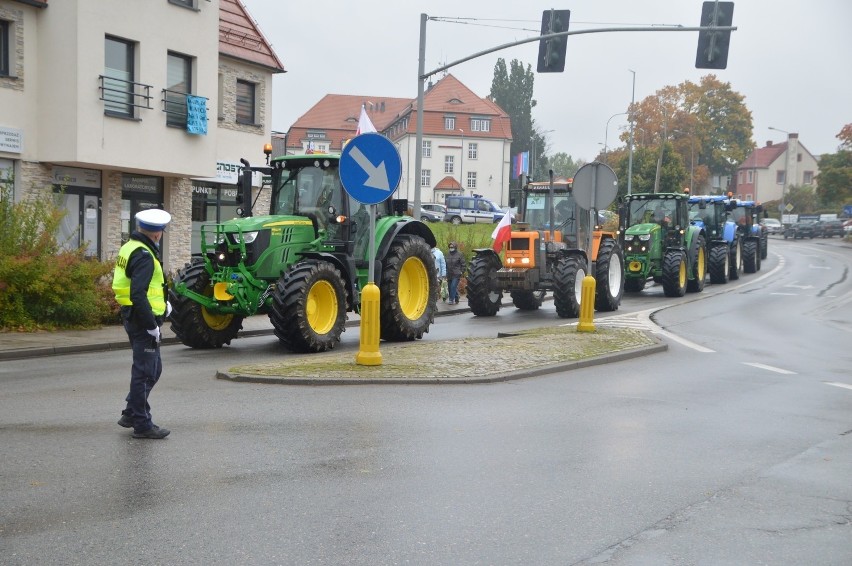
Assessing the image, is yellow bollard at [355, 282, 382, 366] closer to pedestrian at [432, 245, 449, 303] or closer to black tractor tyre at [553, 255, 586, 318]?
black tractor tyre at [553, 255, 586, 318]

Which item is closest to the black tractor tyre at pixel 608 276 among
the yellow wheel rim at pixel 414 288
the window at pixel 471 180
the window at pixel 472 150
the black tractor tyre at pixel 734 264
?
the yellow wheel rim at pixel 414 288

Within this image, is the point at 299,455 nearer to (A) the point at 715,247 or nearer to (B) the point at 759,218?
(A) the point at 715,247

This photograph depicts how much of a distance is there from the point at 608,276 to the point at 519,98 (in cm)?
9507

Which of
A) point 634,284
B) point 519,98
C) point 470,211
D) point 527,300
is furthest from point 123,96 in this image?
point 519,98

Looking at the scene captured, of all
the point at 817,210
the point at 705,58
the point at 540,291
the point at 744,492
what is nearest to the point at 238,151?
the point at 540,291

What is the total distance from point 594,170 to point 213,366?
698 centimetres

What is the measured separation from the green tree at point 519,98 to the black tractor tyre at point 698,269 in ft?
279

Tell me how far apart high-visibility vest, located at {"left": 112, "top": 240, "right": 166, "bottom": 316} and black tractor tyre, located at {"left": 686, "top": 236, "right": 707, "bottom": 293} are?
22.8m

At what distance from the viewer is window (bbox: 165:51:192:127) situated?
2570 centimetres

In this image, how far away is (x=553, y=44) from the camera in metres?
22.3

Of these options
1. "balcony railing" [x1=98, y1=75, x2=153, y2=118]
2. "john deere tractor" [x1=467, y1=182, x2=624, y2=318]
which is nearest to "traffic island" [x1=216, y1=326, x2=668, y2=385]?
"john deere tractor" [x1=467, y1=182, x2=624, y2=318]

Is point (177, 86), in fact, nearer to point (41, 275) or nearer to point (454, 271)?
point (454, 271)

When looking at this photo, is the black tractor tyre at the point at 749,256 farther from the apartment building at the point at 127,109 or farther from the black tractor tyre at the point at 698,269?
the apartment building at the point at 127,109

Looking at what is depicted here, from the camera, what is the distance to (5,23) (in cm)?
2223
